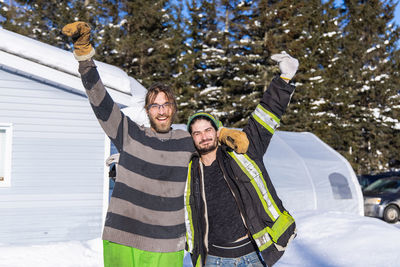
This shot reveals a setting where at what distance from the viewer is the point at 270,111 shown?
3.08m

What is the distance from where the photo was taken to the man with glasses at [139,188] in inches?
103

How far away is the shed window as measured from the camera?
26.4 ft

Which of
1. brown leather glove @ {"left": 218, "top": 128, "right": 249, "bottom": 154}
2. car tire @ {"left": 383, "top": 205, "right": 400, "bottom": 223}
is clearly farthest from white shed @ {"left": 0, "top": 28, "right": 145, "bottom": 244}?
car tire @ {"left": 383, "top": 205, "right": 400, "bottom": 223}

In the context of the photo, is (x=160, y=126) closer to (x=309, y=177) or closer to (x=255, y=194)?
(x=255, y=194)

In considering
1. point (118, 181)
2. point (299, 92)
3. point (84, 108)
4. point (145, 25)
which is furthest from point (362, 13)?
point (118, 181)

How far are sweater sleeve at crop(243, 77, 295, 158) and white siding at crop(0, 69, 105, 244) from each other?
603 centimetres

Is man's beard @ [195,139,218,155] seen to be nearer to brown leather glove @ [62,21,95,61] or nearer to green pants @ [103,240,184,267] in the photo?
green pants @ [103,240,184,267]

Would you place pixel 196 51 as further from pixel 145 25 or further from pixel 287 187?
pixel 287 187

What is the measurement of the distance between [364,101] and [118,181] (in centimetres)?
3291

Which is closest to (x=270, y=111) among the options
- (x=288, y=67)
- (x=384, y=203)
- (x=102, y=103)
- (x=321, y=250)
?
(x=288, y=67)

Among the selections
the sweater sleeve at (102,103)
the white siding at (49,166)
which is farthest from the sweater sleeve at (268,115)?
the white siding at (49,166)

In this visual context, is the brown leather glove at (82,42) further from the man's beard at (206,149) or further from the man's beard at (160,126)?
the man's beard at (206,149)

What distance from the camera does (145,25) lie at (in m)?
27.2

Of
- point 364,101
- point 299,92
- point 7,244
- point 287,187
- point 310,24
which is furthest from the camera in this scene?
point 364,101
